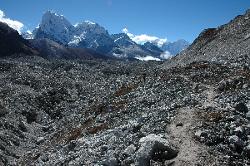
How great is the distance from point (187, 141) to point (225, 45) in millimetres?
35414

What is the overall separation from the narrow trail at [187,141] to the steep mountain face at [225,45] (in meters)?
17.8

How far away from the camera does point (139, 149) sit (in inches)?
960

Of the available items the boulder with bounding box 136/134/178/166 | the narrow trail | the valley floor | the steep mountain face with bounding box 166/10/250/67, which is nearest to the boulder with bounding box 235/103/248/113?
the valley floor

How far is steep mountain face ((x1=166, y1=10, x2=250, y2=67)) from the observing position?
1908 inches

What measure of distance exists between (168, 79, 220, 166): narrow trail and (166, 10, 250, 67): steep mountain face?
17778mm

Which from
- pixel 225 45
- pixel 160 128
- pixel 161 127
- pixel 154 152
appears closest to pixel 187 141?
pixel 154 152

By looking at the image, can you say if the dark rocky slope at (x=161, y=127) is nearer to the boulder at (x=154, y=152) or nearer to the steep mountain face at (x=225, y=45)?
the boulder at (x=154, y=152)

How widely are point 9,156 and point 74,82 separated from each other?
2097 inches

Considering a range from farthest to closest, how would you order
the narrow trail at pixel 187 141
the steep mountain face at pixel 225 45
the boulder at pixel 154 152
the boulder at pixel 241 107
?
the steep mountain face at pixel 225 45 → the boulder at pixel 241 107 → the boulder at pixel 154 152 → the narrow trail at pixel 187 141

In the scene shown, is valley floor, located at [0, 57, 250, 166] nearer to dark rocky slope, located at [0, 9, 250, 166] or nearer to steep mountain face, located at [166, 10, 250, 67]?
dark rocky slope, located at [0, 9, 250, 166]

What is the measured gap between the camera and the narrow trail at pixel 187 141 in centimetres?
2253

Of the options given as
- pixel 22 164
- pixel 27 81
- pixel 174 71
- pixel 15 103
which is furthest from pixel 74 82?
pixel 22 164

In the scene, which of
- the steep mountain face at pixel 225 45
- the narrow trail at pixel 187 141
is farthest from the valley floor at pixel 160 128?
the steep mountain face at pixel 225 45

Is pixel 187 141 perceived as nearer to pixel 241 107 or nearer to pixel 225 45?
pixel 241 107
